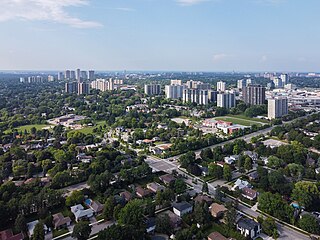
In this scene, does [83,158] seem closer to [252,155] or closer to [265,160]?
[252,155]

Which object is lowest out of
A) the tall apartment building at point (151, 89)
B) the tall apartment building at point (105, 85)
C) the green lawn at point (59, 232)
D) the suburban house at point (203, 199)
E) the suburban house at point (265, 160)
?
the green lawn at point (59, 232)

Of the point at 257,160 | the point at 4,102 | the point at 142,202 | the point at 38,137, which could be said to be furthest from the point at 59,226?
the point at 4,102

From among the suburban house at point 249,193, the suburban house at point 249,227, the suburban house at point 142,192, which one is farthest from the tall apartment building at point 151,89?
the suburban house at point 249,227

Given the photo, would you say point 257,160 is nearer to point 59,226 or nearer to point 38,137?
point 59,226

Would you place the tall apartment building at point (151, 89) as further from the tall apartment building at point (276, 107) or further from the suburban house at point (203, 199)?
the suburban house at point (203, 199)

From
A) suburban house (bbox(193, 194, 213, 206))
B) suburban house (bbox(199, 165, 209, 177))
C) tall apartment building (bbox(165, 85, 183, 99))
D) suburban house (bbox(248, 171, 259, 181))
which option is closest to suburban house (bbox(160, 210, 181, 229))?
suburban house (bbox(193, 194, 213, 206))

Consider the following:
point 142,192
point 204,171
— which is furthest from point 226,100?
point 142,192
